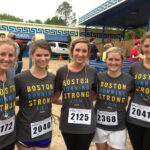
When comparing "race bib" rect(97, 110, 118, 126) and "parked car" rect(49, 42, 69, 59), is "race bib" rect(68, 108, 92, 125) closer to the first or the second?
"race bib" rect(97, 110, 118, 126)

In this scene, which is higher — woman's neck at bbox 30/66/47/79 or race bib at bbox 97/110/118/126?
woman's neck at bbox 30/66/47/79

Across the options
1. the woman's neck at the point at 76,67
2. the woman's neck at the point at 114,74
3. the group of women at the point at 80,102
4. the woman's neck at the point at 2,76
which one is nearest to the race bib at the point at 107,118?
the group of women at the point at 80,102

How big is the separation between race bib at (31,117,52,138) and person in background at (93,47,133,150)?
24.0 inches

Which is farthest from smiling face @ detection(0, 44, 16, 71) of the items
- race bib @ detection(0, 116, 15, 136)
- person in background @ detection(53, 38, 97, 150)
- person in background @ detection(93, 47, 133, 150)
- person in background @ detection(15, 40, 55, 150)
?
person in background @ detection(93, 47, 133, 150)

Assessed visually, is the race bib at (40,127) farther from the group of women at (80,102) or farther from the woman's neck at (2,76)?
the woman's neck at (2,76)

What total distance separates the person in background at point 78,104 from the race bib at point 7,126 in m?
0.57

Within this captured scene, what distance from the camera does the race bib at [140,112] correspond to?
1871 millimetres

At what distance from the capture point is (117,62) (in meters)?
1.98

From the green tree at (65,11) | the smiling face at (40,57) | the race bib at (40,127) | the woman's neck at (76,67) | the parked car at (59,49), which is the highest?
the green tree at (65,11)

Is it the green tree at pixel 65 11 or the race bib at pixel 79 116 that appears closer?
the race bib at pixel 79 116

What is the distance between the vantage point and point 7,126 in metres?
1.58

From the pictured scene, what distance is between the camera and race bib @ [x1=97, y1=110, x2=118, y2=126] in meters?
1.95

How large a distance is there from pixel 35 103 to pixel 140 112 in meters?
1.22

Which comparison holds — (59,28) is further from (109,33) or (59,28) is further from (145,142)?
(145,142)
